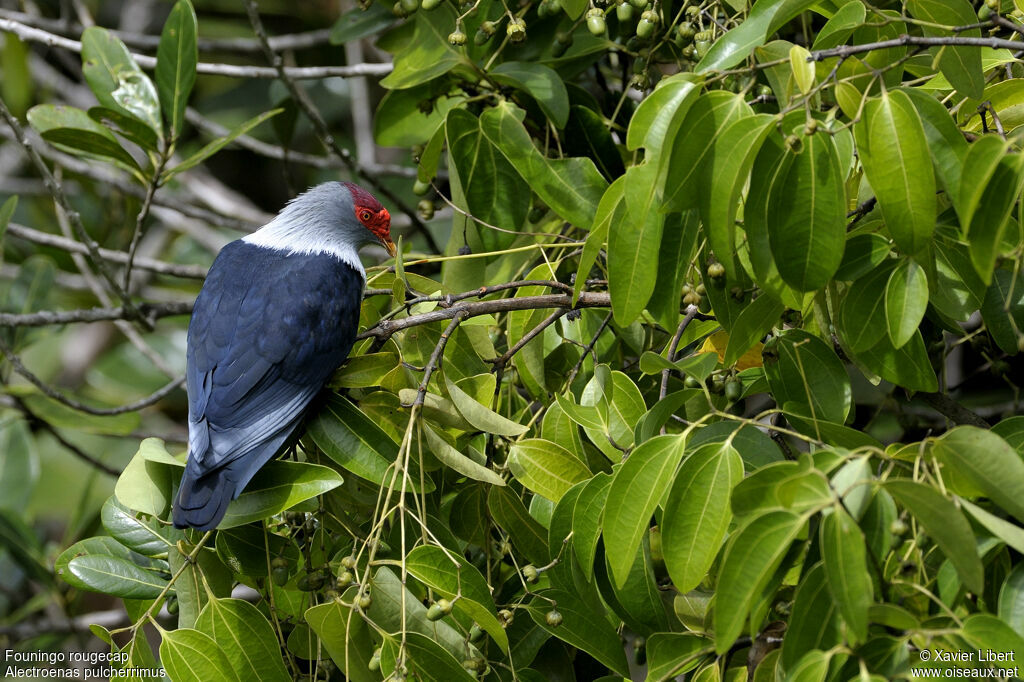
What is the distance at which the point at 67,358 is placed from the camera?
7117mm

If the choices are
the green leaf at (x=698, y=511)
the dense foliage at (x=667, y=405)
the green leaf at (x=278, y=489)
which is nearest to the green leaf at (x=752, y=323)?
the dense foliage at (x=667, y=405)

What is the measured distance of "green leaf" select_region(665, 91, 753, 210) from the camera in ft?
5.22

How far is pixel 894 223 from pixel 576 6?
1.08 m

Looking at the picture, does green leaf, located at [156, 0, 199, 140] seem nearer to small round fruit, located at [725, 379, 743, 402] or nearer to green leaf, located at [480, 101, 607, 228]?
green leaf, located at [480, 101, 607, 228]

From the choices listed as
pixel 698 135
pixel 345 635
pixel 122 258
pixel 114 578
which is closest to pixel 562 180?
pixel 698 135

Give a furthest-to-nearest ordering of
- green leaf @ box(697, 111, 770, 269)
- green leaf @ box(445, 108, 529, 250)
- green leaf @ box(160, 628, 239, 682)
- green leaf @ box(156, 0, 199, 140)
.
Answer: green leaf @ box(156, 0, 199, 140), green leaf @ box(445, 108, 529, 250), green leaf @ box(160, 628, 239, 682), green leaf @ box(697, 111, 770, 269)

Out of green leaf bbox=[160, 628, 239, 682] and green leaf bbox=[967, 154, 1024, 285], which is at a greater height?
green leaf bbox=[967, 154, 1024, 285]

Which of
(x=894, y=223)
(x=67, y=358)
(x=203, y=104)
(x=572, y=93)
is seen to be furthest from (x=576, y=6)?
(x=67, y=358)

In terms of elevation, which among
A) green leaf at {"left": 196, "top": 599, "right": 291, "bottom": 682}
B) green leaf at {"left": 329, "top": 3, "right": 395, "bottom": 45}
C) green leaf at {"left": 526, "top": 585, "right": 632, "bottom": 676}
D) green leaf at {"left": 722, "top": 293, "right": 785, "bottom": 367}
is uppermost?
green leaf at {"left": 329, "top": 3, "right": 395, "bottom": 45}

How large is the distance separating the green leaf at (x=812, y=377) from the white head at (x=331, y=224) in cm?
166

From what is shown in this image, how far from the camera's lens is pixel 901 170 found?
1.49 meters

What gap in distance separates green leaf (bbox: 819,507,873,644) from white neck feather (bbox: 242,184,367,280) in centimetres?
202

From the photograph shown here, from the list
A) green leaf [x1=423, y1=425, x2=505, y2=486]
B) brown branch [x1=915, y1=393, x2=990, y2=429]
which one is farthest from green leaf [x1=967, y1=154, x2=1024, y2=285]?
green leaf [x1=423, y1=425, x2=505, y2=486]

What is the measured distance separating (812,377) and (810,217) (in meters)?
0.41
